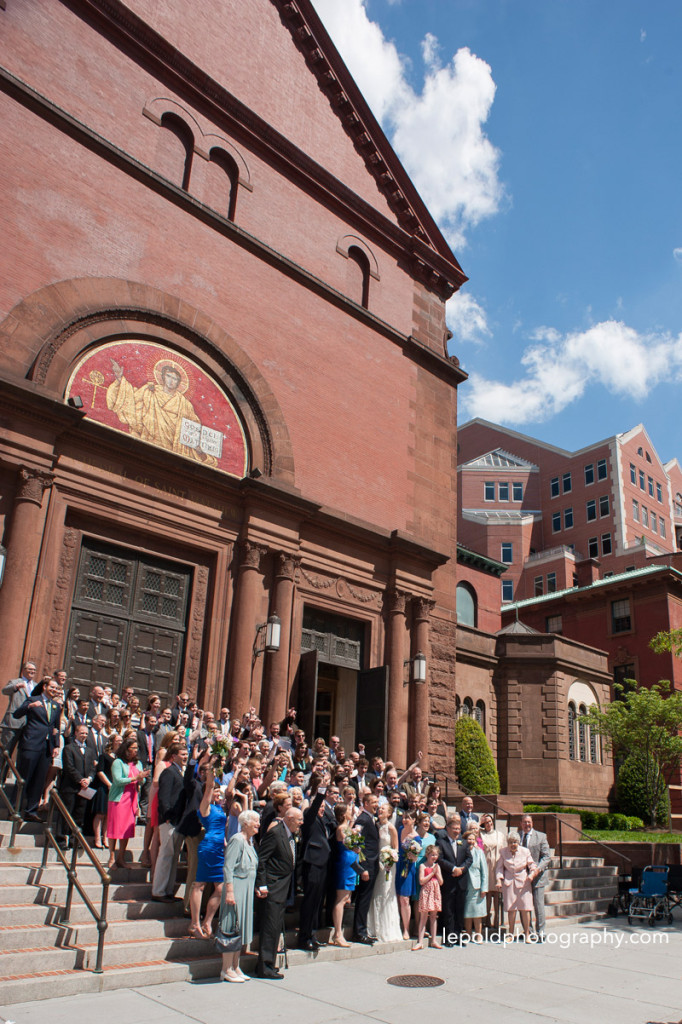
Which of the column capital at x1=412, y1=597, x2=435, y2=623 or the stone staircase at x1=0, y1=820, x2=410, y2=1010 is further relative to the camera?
the column capital at x1=412, y1=597, x2=435, y2=623

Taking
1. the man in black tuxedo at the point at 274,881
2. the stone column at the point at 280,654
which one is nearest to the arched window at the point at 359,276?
the stone column at the point at 280,654

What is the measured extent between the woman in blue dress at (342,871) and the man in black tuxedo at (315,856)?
15 cm

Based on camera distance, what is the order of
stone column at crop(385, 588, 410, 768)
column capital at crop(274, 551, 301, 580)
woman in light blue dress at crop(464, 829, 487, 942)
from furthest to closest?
1. stone column at crop(385, 588, 410, 768)
2. column capital at crop(274, 551, 301, 580)
3. woman in light blue dress at crop(464, 829, 487, 942)

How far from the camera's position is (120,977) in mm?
8008

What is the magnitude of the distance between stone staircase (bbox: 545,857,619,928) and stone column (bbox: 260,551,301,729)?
6615 millimetres

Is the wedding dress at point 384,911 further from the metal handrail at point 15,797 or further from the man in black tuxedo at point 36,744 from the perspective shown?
the metal handrail at point 15,797

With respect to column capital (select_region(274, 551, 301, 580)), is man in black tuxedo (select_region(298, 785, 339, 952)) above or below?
below

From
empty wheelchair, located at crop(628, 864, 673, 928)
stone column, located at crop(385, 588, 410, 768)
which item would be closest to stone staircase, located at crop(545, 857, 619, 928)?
empty wheelchair, located at crop(628, 864, 673, 928)

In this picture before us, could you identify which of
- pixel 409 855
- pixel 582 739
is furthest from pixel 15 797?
pixel 582 739

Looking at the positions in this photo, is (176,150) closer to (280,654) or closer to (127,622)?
(127,622)

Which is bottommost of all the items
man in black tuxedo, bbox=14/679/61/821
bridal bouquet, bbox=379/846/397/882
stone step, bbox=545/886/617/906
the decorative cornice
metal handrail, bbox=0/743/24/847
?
stone step, bbox=545/886/617/906

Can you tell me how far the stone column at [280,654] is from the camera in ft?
58.9

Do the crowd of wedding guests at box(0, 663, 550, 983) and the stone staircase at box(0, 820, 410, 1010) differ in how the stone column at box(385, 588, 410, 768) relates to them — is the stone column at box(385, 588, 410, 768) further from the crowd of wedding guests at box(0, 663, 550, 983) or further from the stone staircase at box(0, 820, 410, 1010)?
the stone staircase at box(0, 820, 410, 1010)

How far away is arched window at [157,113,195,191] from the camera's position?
1986 centimetres
